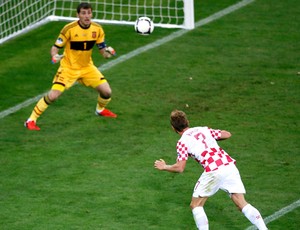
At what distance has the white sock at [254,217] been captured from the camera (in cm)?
1192

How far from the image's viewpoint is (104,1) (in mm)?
22062

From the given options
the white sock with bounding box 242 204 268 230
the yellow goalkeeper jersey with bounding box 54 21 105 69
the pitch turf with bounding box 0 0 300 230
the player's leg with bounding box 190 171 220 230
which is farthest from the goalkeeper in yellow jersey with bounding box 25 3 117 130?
the white sock with bounding box 242 204 268 230

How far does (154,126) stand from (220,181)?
14.7 ft

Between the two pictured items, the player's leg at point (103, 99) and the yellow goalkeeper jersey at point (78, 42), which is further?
the player's leg at point (103, 99)

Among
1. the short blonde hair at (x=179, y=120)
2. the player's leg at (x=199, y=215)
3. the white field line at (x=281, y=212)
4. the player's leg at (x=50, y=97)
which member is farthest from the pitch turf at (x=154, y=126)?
the short blonde hair at (x=179, y=120)

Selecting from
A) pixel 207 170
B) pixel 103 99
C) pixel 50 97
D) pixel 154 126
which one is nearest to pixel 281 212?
pixel 207 170

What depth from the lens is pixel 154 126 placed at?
1642 centimetres

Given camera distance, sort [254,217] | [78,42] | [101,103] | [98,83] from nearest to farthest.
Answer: [254,217]
[78,42]
[98,83]
[101,103]

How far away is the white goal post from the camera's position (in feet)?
68.8

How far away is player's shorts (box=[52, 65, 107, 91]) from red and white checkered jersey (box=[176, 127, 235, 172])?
4.79 m

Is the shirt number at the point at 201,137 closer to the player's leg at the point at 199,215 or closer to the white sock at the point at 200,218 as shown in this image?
the player's leg at the point at 199,215

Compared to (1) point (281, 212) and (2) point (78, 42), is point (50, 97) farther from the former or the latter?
(1) point (281, 212)

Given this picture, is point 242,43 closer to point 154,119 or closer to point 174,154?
point 154,119

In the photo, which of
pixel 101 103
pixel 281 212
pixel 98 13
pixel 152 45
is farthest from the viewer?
pixel 98 13
